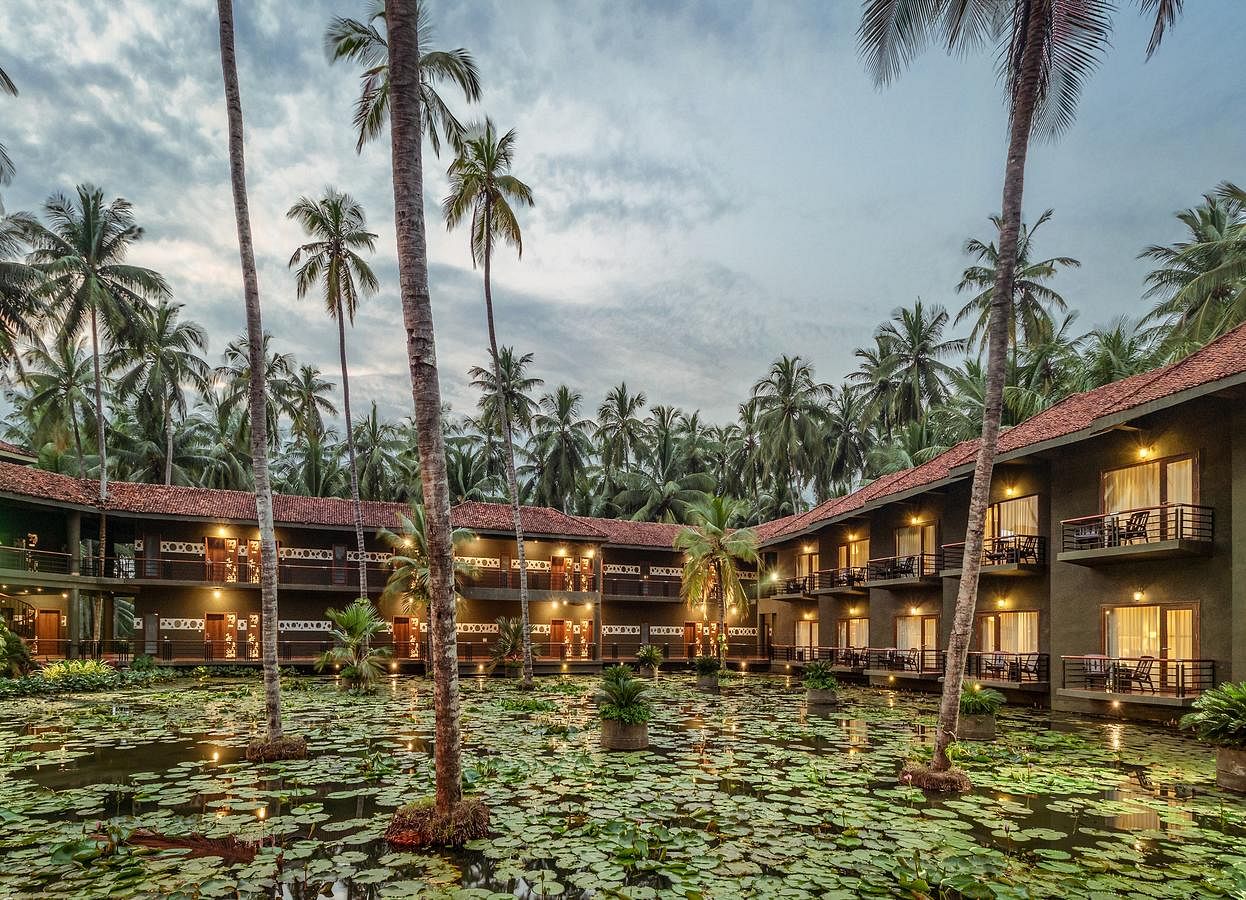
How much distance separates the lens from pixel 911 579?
25.9 metres

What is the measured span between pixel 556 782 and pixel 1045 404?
32.3 metres

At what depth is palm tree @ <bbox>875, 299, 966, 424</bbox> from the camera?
45188 millimetres

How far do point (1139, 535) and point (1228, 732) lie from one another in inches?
304

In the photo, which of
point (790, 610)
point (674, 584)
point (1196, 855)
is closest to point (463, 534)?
point (674, 584)

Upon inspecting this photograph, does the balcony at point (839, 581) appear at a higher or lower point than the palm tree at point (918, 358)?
lower

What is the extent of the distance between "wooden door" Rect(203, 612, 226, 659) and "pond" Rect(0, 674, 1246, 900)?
13.8 metres

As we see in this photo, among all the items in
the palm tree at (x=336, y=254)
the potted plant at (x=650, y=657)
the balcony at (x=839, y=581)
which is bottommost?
the potted plant at (x=650, y=657)

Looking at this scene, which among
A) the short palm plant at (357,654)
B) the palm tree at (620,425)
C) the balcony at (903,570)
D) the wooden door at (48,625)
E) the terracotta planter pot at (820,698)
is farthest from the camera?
the palm tree at (620,425)

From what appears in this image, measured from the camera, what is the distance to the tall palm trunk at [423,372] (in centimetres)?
831

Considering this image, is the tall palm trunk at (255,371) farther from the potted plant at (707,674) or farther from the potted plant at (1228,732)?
the potted plant at (707,674)

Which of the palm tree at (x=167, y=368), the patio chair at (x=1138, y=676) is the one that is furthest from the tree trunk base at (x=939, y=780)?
the palm tree at (x=167, y=368)

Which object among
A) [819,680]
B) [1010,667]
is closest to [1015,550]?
[1010,667]

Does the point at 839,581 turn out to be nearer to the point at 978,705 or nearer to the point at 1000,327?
the point at 978,705

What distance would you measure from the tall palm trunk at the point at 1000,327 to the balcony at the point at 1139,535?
700cm
